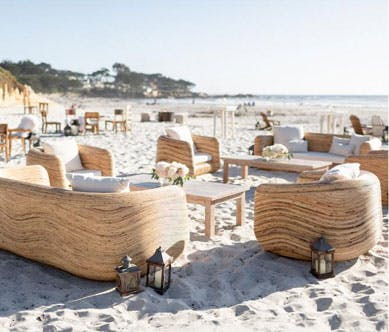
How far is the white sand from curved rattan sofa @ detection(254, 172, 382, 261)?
0.57ft

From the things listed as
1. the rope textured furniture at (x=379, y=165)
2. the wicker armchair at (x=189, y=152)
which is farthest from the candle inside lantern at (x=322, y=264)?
the wicker armchair at (x=189, y=152)

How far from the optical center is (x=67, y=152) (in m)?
6.31

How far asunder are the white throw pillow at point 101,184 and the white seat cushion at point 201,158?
13.1ft

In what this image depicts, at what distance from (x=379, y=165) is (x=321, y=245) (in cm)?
298

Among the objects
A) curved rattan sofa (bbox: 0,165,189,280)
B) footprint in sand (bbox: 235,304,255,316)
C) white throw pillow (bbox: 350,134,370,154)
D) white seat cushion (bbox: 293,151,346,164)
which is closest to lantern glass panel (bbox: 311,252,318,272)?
footprint in sand (bbox: 235,304,255,316)

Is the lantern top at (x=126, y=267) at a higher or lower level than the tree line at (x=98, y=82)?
lower

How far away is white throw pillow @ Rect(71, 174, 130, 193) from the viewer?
12.0ft

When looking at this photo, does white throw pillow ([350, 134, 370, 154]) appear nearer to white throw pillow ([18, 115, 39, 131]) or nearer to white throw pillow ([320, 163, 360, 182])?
white throw pillow ([320, 163, 360, 182])

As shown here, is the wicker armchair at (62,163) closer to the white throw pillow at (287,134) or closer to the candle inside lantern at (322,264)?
the candle inside lantern at (322,264)

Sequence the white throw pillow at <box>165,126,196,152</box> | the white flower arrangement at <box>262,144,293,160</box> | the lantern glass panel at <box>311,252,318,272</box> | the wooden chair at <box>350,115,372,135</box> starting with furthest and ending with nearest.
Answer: the wooden chair at <box>350,115,372,135</box> < the white throw pillow at <box>165,126,196,152</box> < the white flower arrangement at <box>262,144,293,160</box> < the lantern glass panel at <box>311,252,318,272</box>

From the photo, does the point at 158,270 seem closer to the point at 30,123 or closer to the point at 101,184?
the point at 101,184

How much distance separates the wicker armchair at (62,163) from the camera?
5.61 m

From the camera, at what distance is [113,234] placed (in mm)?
3480

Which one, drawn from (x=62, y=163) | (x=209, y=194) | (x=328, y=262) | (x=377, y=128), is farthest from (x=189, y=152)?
(x=377, y=128)
